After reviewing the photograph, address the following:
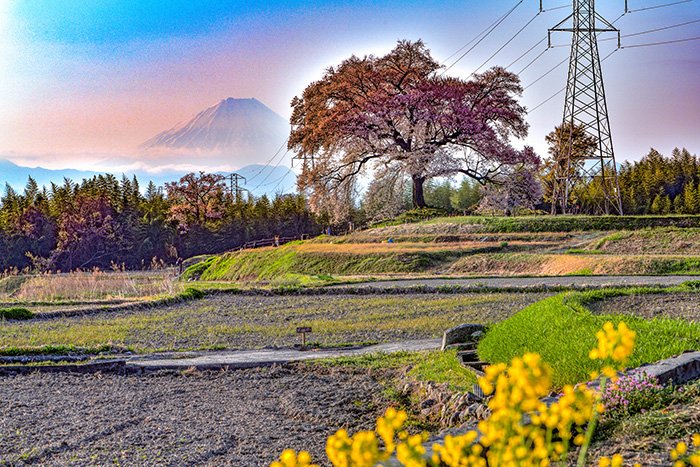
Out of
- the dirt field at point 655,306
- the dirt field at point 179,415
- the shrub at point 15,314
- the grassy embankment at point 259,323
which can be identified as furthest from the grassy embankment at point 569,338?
the shrub at point 15,314

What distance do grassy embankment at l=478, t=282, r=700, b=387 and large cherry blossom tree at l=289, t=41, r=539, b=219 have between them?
1136 inches

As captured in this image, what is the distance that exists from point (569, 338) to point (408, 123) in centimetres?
3301

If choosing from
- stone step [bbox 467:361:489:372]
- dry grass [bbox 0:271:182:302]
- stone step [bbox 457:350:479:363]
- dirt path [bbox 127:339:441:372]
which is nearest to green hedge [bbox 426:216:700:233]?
dry grass [bbox 0:271:182:302]

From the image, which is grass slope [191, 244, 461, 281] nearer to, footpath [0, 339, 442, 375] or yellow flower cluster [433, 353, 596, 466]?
footpath [0, 339, 442, 375]

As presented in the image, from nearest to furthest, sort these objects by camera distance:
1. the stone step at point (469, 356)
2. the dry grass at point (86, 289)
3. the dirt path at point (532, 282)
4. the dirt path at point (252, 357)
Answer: the stone step at point (469, 356)
the dirt path at point (252, 357)
the dirt path at point (532, 282)
the dry grass at point (86, 289)

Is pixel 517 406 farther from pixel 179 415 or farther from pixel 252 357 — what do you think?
pixel 252 357

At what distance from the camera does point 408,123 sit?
1565 inches

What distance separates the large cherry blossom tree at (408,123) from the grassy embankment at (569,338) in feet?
94.7

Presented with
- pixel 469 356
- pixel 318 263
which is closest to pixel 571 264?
pixel 318 263

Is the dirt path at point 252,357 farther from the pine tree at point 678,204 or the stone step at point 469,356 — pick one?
the pine tree at point 678,204

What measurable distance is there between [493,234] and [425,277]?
8157 millimetres

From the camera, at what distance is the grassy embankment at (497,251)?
23.2 meters

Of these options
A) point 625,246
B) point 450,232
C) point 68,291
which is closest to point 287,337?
point 68,291

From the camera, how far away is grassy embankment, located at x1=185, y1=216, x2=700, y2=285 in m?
23.2
